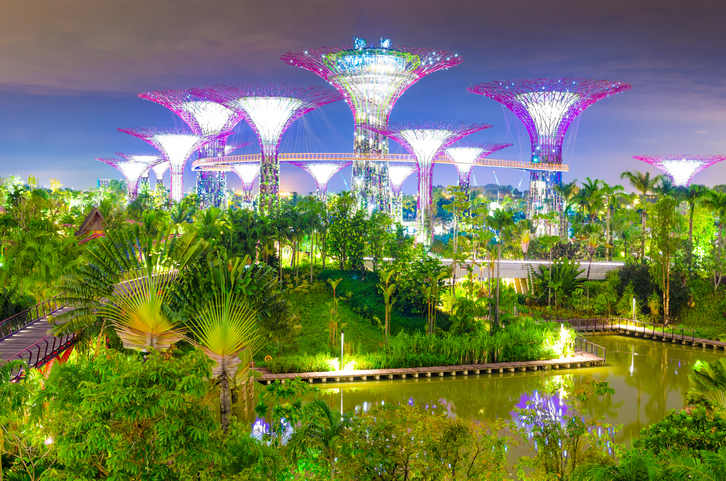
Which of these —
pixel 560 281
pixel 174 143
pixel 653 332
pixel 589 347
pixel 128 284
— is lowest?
pixel 589 347

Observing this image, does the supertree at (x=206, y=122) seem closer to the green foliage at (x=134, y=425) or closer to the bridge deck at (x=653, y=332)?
the bridge deck at (x=653, y=332)

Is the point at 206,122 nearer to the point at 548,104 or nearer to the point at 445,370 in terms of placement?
the point at 548,104

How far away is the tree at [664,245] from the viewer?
26141mm

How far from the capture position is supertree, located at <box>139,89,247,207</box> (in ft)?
147

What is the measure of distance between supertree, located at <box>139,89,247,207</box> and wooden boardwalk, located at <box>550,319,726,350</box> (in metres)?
28.3

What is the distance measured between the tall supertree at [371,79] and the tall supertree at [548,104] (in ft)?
27.1

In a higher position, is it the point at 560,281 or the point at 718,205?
the point at 718,205

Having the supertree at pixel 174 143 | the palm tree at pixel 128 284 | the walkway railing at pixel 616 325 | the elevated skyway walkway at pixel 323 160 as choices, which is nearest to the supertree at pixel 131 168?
the supertree at pixel 174 143

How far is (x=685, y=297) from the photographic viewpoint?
27.8m

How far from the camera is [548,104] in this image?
140 feet

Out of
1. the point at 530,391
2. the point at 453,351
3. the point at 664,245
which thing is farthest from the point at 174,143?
the point at 530,391

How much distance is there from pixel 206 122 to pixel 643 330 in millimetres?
36740

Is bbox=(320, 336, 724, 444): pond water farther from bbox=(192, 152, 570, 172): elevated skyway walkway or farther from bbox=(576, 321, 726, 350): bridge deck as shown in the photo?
bbox=(192, 152, 570, 172): elevated skyway walkway

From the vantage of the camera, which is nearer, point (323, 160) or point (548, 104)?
point (548, 104)
